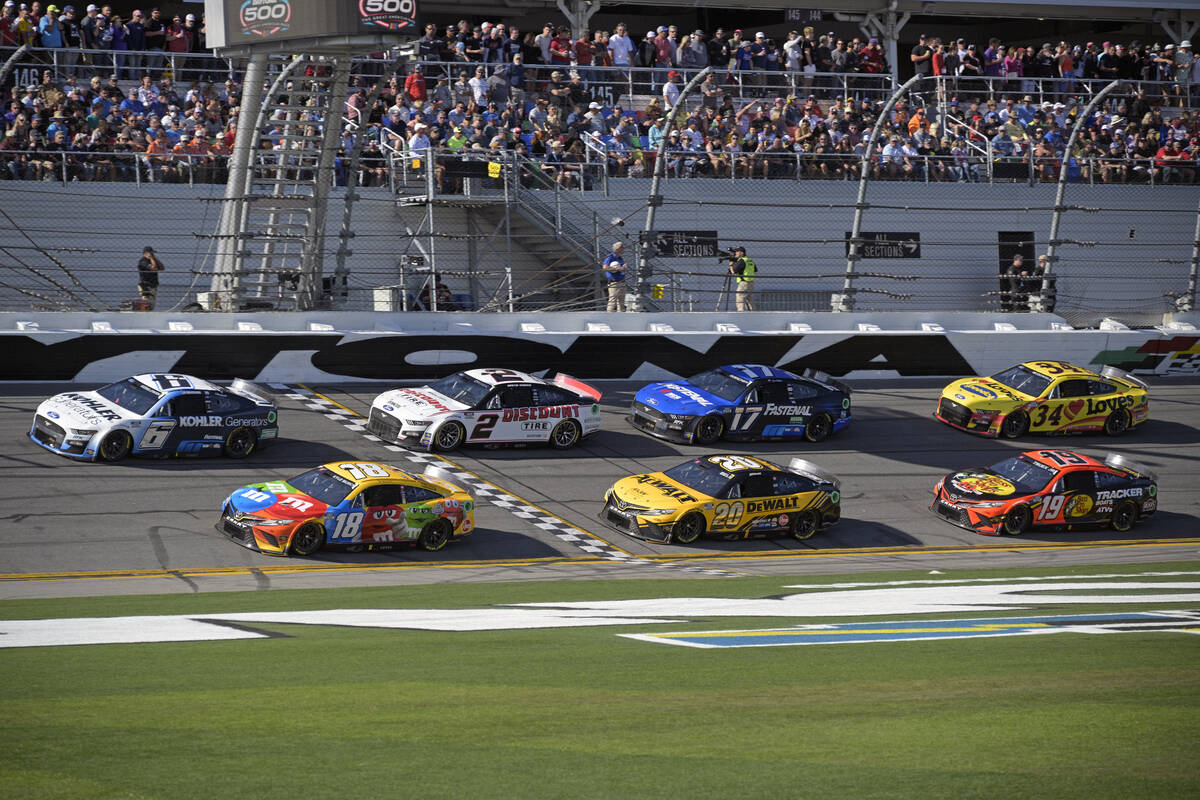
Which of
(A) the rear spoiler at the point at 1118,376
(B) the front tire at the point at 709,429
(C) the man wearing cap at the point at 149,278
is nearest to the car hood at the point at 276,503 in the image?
(B) the front tire at the point at 709,429

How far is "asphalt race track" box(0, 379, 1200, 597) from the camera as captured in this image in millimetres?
15250

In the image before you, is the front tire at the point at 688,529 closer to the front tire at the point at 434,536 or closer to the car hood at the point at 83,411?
the front tire at the point at 434,536

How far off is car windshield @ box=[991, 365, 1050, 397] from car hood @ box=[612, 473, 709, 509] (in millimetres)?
8028

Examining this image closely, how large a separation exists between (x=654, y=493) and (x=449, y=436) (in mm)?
3750

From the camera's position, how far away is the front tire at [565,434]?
20750mm

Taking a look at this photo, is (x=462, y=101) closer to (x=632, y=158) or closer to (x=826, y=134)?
(x=632, y=158)

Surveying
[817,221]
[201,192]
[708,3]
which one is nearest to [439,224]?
[201,192]

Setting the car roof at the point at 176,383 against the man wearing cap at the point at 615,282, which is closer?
the car roof at the point at 176,383

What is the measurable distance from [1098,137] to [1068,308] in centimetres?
605

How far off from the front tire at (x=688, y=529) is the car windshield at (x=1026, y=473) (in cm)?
463

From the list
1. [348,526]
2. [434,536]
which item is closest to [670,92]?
[434,536]

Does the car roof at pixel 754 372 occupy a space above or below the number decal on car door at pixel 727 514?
above

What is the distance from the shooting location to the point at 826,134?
30.3 meters

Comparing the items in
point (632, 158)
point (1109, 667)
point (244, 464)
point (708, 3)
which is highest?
point (708, 3)
